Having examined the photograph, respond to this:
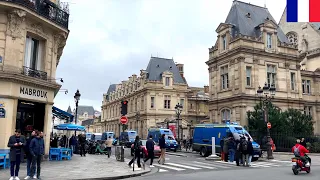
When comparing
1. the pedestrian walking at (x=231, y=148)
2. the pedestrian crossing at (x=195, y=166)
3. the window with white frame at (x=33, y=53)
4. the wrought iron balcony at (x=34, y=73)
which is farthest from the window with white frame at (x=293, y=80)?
the window with white frame at (x=33, y=53)

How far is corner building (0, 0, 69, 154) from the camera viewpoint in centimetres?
1656

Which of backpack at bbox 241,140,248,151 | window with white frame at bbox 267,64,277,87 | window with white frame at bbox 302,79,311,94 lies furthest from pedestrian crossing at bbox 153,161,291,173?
window with white frame at bbox 302,79,311,94

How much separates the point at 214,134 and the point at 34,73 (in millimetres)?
14577

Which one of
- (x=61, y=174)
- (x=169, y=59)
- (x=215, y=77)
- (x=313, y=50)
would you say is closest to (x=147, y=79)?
(x=169, y=59)

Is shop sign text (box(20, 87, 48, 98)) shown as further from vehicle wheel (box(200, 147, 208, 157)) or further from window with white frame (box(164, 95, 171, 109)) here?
window with white frame (box(164, 95, 171, 109))

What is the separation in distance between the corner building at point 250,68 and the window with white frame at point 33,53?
23.3 m

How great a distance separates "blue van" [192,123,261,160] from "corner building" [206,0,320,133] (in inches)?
370

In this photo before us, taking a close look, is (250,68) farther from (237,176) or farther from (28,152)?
(28,152)

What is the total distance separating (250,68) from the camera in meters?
37.4

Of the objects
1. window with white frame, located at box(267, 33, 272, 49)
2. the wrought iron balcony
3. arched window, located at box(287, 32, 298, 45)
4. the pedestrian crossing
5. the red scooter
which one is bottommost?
the pedestrian crossing

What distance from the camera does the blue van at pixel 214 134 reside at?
2407 centimetres

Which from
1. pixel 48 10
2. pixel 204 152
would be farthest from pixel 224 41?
pixel 48 10

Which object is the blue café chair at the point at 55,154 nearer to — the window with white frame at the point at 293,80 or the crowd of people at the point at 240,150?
the crowd of people at the point at 240,150

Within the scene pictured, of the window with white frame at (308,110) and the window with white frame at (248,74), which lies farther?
the window with white frame at (308,110)
